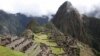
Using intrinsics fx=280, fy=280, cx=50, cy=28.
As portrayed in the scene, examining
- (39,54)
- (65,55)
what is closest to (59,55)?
(65,55)

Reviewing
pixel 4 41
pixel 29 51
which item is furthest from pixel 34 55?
pixel 4 41

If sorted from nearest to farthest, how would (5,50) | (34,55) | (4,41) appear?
(5,50), (34,55), (4,41)

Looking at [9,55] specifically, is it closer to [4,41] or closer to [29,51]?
[29,51]

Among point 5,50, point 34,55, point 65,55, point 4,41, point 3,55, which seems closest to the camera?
point 3,55

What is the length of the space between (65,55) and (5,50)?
161ft

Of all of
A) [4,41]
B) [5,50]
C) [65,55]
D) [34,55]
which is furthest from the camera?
[65,55]

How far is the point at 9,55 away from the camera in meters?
47.0

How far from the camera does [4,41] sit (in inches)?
2522

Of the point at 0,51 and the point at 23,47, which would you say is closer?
the point at 0,51

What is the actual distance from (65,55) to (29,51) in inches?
1508

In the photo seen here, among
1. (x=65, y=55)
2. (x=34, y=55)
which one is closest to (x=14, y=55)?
(x=34, y=55)

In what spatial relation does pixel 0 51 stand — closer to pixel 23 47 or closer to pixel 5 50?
pixel 5 50

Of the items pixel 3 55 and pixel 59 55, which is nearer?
pixel 3 55

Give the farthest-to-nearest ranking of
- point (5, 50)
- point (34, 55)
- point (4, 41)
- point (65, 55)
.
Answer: point (65, 55)
point (4, 41)
point (34, 55)
point (5, 50)
